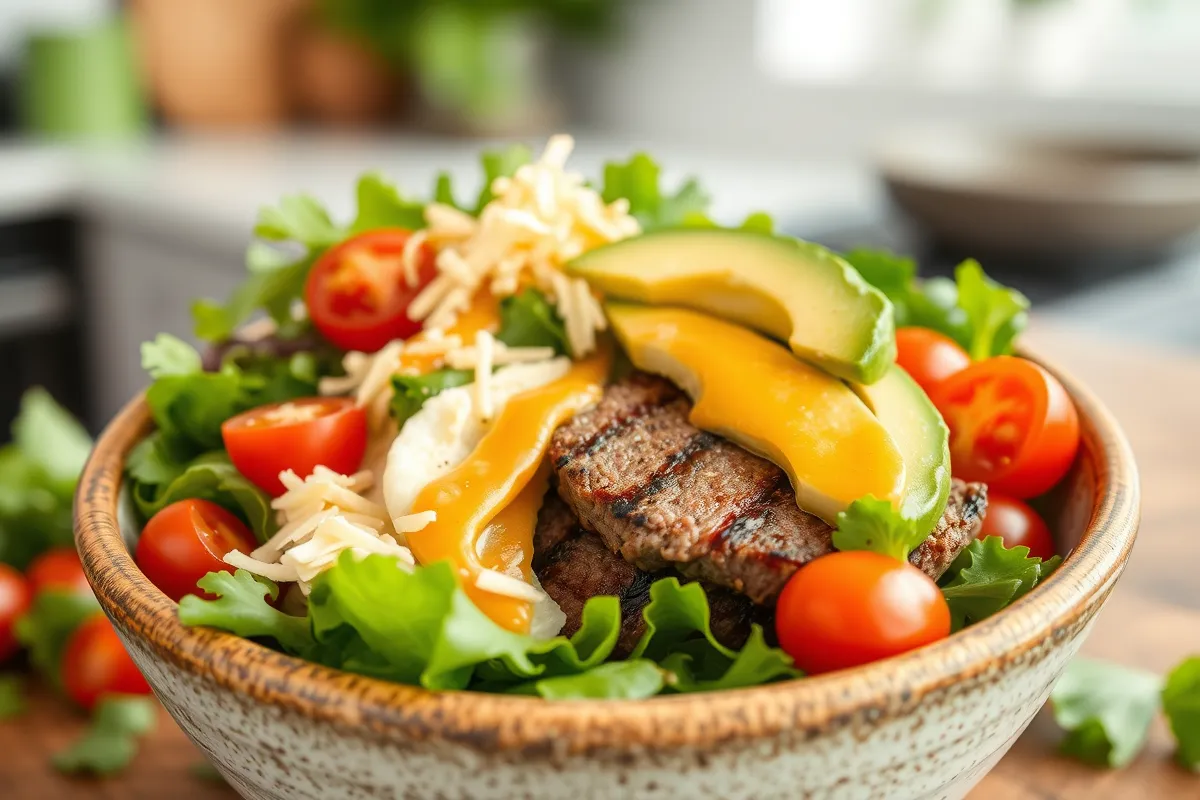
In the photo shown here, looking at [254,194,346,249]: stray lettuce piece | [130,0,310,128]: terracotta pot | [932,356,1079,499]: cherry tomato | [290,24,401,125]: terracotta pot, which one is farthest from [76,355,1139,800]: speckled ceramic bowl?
[290,24,401,125]: terracotta pot

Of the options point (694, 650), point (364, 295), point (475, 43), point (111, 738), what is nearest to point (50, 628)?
point (111, 738)

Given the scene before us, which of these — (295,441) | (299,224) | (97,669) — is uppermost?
(299,224)

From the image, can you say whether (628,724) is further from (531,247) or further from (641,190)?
(641,190)

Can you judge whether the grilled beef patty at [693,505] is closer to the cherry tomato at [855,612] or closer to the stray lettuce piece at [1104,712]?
the cherry tomato at [855,612]

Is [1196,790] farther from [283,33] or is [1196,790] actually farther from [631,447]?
[283,33]

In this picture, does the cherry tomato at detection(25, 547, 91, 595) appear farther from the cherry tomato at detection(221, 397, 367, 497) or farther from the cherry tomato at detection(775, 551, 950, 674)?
the cherry tomato at detection(775, 551, 950, 674)
